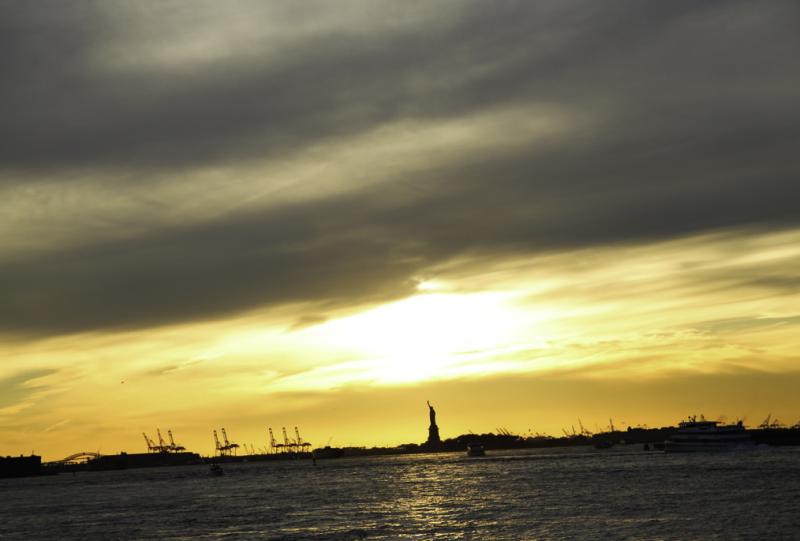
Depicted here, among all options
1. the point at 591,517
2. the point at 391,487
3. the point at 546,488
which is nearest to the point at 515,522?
the point at 591,517

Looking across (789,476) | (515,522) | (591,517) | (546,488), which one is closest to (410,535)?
(515,522)

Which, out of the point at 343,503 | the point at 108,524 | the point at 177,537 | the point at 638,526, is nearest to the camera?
the point at 638,526

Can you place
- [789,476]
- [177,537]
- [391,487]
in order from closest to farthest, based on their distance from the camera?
1. [177,537]
2. [789,476]
3. [391,487]

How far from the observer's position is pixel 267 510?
123m

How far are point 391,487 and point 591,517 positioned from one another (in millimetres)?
79783

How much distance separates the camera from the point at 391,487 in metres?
170

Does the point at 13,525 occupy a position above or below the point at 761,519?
above

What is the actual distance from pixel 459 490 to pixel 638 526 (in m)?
65.8

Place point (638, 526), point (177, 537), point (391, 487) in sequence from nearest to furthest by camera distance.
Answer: point (638, 526), point (177, 537), point (391, 487)

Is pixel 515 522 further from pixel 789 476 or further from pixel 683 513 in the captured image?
pixel 789 476

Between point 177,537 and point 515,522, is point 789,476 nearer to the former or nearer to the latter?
point 515,522

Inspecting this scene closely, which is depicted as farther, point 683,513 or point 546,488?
point 546,488

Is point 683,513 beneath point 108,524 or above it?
beneath

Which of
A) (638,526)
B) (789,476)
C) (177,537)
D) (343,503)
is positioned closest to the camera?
(638,526)
